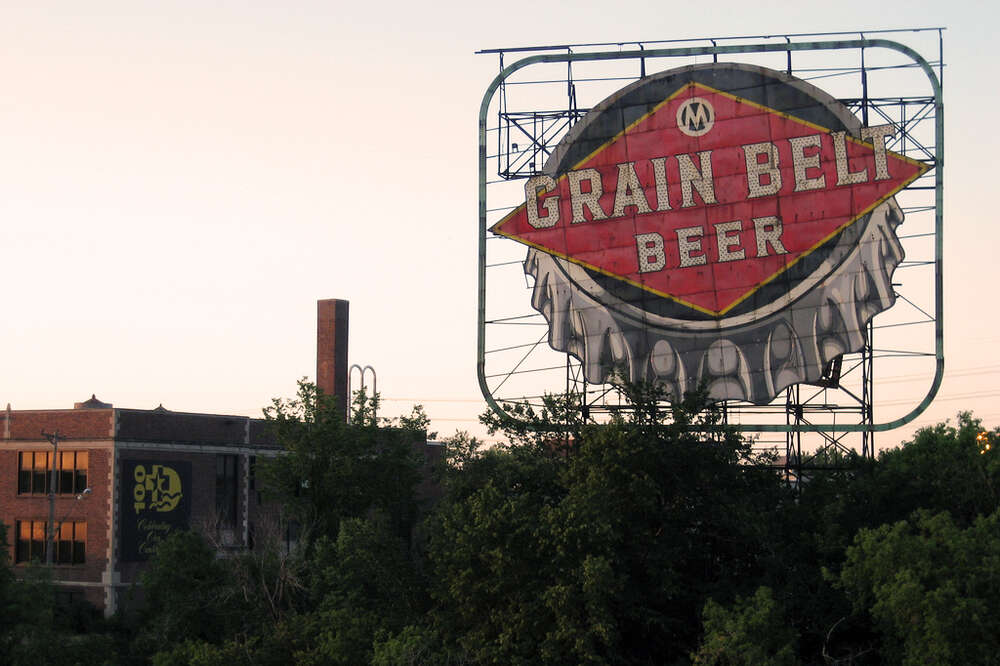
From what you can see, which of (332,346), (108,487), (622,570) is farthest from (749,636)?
(332,346)

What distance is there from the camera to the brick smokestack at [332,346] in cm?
8512

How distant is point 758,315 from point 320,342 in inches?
2041

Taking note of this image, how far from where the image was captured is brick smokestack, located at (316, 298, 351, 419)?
279ft

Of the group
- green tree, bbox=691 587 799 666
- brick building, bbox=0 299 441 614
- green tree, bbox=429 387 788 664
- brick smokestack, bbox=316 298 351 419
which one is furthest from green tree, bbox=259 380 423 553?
brick smokestack, bbox=316 298 351 419

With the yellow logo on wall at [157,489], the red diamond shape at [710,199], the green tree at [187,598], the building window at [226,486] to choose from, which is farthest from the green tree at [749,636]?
the building window at [226,486]

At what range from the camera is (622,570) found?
33625mm

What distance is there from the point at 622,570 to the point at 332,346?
54172 millimetres

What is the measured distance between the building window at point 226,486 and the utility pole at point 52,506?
8.37 m

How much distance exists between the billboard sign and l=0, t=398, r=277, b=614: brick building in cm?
5

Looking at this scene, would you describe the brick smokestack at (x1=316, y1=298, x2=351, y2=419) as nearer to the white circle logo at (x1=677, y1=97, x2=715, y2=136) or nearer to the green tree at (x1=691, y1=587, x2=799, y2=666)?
the white circle logo at (x1=677, y1=97, x2=715, y2=136)

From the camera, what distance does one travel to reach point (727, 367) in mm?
38500

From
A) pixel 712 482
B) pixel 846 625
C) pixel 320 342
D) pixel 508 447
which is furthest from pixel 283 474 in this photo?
pixel 320 342

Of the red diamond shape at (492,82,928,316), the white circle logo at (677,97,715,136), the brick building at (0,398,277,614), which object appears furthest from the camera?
the brick building at (0,398,277,614)

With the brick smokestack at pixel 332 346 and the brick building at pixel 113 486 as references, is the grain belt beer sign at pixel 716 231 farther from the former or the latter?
the brick smokestack at pixel 332 346
